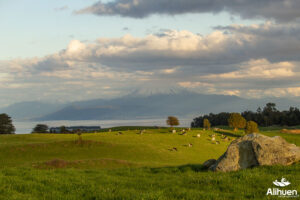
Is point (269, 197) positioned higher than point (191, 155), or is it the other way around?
point (269, 197)

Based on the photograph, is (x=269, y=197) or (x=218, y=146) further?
(x=218, y=146)

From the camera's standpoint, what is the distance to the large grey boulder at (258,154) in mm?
19969

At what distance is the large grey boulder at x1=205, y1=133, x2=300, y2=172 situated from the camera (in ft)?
65.5

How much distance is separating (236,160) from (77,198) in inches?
492

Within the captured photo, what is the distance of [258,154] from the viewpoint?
2017cm

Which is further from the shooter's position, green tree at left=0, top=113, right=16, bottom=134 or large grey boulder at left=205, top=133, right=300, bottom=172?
green tree at left=0, top=113, right=16, bottom=134

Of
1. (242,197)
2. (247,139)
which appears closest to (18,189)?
(242,197)

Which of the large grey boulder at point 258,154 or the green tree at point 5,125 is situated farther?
the green tree at point 5,125

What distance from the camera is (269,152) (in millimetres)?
20234

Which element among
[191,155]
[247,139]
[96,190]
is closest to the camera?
[96,190]

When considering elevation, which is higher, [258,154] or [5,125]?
[258,154]

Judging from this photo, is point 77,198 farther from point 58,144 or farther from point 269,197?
point 58,144

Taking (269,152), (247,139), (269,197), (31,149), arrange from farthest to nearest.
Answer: (31,149), (247,139), (269,152), (269,197)

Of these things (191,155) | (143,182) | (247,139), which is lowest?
(191,155)
